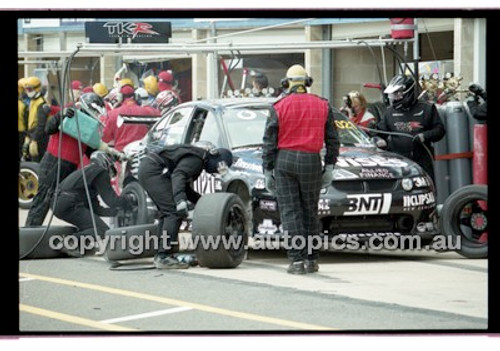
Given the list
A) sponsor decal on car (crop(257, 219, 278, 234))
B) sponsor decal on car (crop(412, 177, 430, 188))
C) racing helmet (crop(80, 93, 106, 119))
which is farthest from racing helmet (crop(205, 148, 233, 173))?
racing helmet (crop(80, 93, 106, 119))

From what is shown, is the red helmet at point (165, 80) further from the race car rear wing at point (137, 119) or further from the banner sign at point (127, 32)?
the banner sign at point (127, 32)

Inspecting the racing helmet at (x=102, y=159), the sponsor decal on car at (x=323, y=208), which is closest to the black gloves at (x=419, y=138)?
the sponsor decal on car at (x=323, y=208)

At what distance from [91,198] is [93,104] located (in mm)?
1948

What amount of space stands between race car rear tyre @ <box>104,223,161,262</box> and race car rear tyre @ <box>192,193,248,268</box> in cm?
58

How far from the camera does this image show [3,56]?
8.91 m

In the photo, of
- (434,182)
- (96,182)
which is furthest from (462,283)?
(96,182)

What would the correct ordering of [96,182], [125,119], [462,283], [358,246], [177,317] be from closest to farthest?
[177,317]
[462,283]
[358,246]
[96,182]
[125,119]

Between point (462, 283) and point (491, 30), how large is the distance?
3050mm

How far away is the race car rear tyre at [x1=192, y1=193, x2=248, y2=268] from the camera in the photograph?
12.2 m

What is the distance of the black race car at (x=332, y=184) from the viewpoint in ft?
41.8

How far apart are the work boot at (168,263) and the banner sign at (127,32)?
1.97 meters

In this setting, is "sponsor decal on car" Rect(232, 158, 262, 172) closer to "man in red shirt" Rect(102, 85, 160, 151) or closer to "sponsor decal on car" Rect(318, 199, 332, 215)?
"sponsor decal on car" Rect(318, 199, 332, 215)
